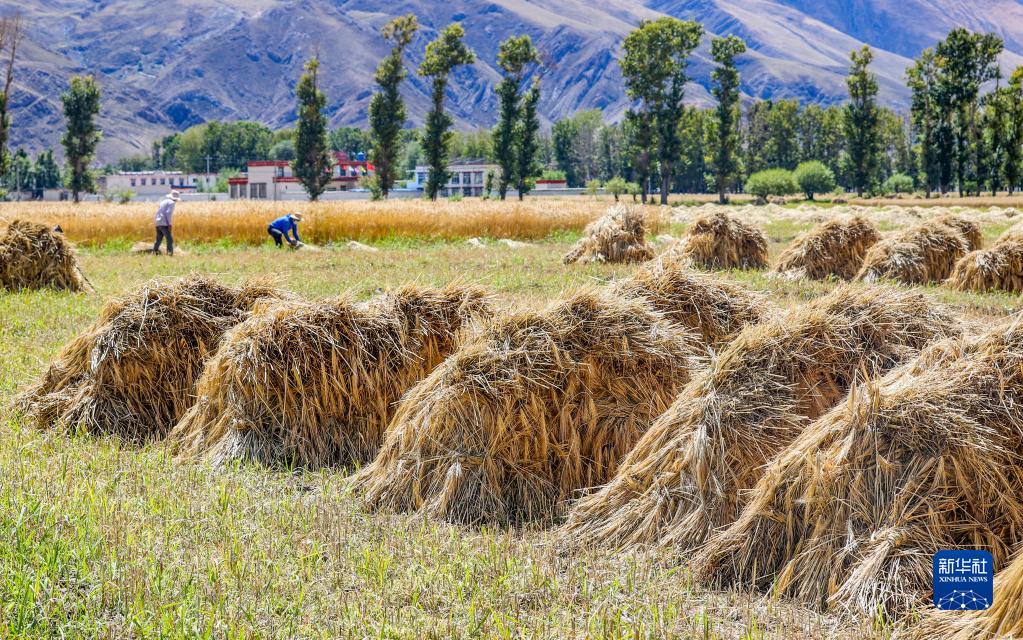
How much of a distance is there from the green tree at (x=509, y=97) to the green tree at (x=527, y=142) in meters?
0.53

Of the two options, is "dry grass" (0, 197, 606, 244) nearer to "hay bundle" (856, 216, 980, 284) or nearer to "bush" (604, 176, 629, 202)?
"hay bundle" (856, 216, 980, 284)

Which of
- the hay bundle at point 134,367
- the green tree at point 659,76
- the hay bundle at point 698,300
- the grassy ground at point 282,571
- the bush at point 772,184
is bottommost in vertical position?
the grassy ground at point 282,571

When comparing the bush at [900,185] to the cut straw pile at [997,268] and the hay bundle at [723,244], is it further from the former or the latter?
the cut straw pile at [997,268]

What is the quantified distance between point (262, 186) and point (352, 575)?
362ft

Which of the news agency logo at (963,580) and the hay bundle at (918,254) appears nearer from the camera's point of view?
the news agency logo at (963,580)

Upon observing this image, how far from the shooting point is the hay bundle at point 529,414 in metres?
5.96

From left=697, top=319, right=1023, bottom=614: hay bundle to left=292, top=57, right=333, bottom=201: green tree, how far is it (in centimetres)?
6860

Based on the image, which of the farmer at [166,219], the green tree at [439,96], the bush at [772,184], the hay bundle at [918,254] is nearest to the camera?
the hay bundle at [918,254]

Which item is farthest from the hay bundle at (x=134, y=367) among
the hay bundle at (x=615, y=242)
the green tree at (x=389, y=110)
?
the green tree at (x=389, y=110)

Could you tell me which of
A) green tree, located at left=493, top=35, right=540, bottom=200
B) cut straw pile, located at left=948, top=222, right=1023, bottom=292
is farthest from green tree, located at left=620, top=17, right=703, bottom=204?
cut straw pile, located at left=948, top=222, right=1023, bottom=292

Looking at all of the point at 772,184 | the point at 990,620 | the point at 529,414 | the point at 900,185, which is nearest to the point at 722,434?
the point at 529,414

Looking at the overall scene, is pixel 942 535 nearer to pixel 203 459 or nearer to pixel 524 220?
pixel 203 459

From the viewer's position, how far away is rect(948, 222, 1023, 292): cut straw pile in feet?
51.5

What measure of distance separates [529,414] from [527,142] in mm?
73361
